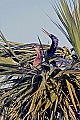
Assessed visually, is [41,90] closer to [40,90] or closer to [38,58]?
[40,90]

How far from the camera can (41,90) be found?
307 cm

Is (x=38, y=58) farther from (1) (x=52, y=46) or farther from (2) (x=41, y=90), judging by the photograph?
(2) (x=41, y=90)

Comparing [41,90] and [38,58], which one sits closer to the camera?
[41,90]

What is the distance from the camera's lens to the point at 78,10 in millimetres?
2938

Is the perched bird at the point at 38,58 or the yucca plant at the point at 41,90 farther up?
the perched bird at the point at 38,58

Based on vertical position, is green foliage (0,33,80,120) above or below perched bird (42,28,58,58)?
below

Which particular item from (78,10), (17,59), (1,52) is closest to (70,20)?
(78,10)

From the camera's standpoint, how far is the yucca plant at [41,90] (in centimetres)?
307

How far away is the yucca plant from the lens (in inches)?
121

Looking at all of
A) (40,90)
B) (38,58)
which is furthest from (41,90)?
(38,58)

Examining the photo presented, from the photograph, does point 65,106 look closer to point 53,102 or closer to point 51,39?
point 53,102

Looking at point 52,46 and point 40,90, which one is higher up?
point 52,46

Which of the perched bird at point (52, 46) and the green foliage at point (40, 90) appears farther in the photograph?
the perched bird at point (52, 46)

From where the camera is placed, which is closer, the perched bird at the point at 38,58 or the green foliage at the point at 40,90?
the green foliage at the point at 40,90
